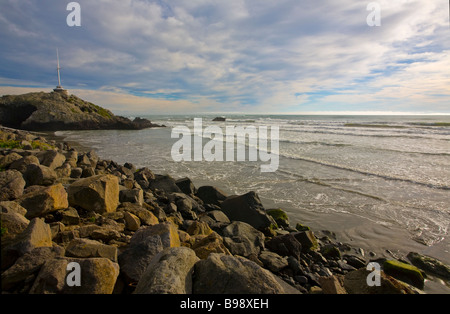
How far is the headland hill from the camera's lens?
2.52 metres

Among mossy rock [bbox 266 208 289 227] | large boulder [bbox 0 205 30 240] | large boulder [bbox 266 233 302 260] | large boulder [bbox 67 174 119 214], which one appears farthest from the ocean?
large boulder [bbox 0 205 30 240]

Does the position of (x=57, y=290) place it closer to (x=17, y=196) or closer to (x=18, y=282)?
(x=18, y=282)

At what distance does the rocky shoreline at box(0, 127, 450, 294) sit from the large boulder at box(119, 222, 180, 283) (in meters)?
0.01

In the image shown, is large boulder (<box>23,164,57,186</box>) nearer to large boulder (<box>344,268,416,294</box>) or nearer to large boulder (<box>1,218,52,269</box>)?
large boulder (<box>1,218,52,269</box>)

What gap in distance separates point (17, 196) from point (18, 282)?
2.43 meters

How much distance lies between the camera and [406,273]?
4.45m

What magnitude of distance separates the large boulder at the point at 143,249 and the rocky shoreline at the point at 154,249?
0.01 metres

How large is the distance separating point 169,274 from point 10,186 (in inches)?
147

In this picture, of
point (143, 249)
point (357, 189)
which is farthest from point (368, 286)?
point (357, 189)

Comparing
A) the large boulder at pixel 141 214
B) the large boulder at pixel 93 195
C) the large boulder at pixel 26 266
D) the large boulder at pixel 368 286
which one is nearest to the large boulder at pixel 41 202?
the large boulder at pixel 93 195

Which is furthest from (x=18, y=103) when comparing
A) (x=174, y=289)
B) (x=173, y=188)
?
(x=174, y=289)

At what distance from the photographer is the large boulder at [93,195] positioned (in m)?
4.48
